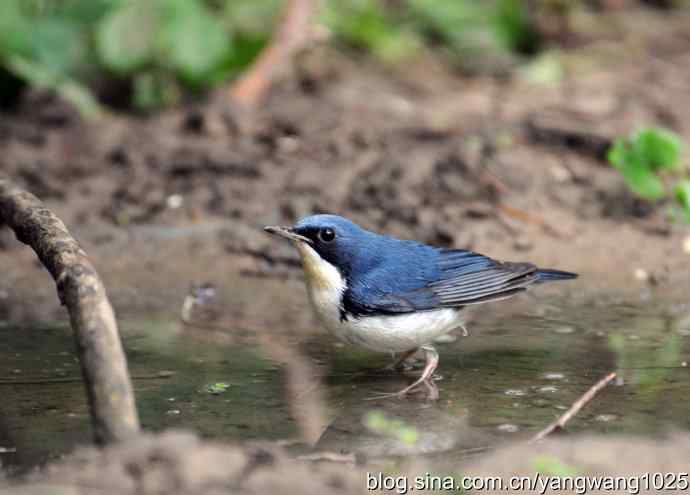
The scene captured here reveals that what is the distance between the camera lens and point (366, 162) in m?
8.66

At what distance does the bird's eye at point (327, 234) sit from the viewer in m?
5.74

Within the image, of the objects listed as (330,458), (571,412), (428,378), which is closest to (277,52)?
(428,378)

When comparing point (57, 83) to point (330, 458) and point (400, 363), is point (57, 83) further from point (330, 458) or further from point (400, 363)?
point (330, 458)

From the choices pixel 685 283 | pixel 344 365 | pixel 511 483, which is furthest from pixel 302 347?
pixel 685 283

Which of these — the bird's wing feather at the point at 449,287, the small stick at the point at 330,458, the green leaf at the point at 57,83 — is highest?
the green leaf at the point at 57,83

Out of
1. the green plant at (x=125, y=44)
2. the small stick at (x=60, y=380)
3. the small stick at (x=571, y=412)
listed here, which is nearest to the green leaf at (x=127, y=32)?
the green plant at (x=125, y=44)

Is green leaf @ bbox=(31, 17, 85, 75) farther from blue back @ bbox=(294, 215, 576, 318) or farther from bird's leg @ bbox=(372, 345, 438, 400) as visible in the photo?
bird's leg @ bbox=(372, 345, 438, 400)

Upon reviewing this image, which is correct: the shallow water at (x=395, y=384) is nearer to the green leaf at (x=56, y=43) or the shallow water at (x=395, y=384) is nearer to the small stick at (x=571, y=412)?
the small stick at (x=571, y=412)

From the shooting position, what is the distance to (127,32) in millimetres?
8578

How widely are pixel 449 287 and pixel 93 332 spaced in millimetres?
2129

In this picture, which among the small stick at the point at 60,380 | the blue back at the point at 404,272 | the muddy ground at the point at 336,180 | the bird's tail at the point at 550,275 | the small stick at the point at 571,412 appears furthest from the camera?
the muddy ground at the point at 336,180

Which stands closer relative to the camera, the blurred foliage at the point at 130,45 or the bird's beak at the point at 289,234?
the bird's beak at the point at 289,234

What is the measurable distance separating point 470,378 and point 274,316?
5.12ft

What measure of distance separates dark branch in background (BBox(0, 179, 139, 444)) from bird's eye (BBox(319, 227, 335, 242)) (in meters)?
1.28
